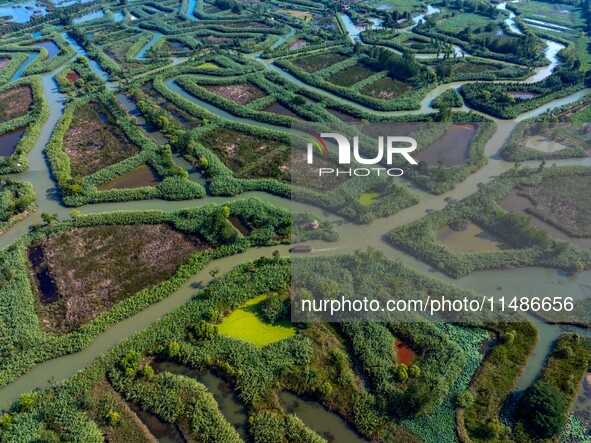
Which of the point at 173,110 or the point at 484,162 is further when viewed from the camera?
the point at 173,110

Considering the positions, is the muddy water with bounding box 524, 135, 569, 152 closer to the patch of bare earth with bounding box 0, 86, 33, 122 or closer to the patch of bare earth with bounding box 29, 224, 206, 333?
the patch of bare earth with bounding box 29, 224, 206, 333

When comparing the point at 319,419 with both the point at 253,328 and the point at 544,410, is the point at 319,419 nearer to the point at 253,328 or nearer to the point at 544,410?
the point at 253,328

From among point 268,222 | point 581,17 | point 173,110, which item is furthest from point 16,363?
point 581,17

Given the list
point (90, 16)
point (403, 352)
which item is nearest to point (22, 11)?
point (90, 16)

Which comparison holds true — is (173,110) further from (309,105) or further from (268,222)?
(268,222)

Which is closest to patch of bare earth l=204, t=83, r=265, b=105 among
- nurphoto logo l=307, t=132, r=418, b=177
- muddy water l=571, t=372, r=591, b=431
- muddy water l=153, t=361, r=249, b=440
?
nurphoto logo l=307, t=132, r=418, b=177

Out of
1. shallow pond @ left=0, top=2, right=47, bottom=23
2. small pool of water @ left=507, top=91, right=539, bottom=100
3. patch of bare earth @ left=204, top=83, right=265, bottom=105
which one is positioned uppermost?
shallow pond @ left=0, top=2, right=47, bottom=23
